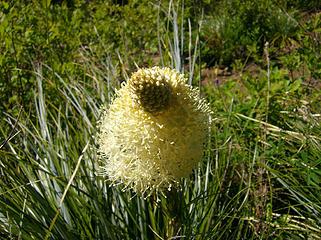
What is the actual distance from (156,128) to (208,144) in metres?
0.41

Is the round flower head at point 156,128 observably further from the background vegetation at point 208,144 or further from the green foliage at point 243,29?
the green foliage at point 243,29

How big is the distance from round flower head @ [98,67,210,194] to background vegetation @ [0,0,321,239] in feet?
0.62

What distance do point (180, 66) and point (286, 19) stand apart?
3.25 m

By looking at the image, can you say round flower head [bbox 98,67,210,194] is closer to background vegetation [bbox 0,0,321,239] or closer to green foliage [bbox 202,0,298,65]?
background vegetation [bbox 0,0,321,239]

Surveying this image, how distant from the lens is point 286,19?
4598 mm

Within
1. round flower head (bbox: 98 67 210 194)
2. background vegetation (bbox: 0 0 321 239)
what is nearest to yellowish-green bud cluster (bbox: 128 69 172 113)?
round flower head (bbox: 98 67 210 194)

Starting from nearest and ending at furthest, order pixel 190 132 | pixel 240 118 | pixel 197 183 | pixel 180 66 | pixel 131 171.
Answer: pixel 190 132
pixel 131 171
pixel 197 183
pixel 180 66
pixel 240 118

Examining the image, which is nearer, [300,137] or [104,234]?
[104,234]

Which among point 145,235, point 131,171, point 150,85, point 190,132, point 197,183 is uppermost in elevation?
point 150,85

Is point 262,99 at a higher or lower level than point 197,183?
higher

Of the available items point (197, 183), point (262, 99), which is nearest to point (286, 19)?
point (262, 99)

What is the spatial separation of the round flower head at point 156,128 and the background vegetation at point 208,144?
19cm

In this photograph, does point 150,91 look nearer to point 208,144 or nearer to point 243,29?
point 208,144

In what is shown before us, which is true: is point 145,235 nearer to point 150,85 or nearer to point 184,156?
point 184,156
